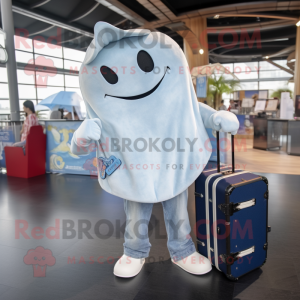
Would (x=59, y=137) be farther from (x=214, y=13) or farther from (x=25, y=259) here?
(x=214, y=13)

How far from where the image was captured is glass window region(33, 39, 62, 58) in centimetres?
1186

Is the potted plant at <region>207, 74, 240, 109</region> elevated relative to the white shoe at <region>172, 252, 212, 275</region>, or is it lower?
elevated

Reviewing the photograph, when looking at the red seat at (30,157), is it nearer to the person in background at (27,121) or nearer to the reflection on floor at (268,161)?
the person in background at (27,121)

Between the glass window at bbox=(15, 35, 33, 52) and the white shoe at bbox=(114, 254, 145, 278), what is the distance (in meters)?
11.2

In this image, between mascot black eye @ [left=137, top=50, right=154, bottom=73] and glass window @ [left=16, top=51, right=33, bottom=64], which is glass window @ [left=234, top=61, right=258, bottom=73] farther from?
mascot black eye @ [left=137, top=50, right=154, bottom=73]

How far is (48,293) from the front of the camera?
60.2 inches

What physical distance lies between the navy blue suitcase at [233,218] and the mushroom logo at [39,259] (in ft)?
3.28

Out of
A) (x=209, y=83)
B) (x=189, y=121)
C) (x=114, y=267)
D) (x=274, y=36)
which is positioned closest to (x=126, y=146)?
(x=189, y=121)

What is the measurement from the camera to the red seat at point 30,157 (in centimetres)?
432

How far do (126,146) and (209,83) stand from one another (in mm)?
7090

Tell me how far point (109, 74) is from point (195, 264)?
1162mm

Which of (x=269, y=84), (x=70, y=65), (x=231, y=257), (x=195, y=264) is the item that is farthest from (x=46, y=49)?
(x=269, y=84)

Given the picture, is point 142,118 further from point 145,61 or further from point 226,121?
point 226,121

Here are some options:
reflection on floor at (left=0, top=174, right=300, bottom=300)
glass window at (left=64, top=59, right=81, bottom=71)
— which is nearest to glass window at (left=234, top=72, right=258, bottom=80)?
glass window at (left=64, top=59, right=81, bottom=71)
